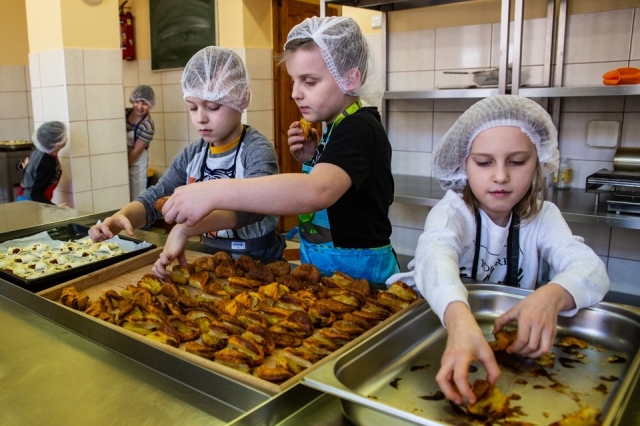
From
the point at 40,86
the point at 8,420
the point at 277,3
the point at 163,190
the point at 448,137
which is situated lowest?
the point at 8,420

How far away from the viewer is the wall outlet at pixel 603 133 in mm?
2971

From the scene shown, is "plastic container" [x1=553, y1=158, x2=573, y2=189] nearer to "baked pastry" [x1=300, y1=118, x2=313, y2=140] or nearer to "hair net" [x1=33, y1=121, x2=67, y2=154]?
"baked pastry" [x1=300, y1=118, x2=313, y2=140]

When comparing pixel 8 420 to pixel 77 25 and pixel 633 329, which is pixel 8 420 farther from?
pixel 77 25

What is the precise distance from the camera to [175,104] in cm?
562

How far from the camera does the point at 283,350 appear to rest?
1000mm

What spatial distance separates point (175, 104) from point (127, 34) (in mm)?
1101

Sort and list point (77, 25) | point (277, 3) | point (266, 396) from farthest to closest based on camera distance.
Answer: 1. point (277, 3)
2. point (77, 25)
3. point (266, 396)

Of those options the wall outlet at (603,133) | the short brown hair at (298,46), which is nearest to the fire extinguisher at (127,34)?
the wall outlet at (603,133)

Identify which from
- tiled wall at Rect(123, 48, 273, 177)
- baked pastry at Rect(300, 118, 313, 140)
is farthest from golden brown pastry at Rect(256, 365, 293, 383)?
tiled wall at Rect(123, 48, 273, 177)

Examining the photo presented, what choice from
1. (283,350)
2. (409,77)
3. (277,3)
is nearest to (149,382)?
(283,350)

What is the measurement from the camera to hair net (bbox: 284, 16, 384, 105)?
4.75 feet

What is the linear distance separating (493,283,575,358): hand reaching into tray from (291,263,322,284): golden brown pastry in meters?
0.49

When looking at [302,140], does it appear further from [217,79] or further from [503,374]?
[503,374]

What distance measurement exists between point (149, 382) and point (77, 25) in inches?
149
